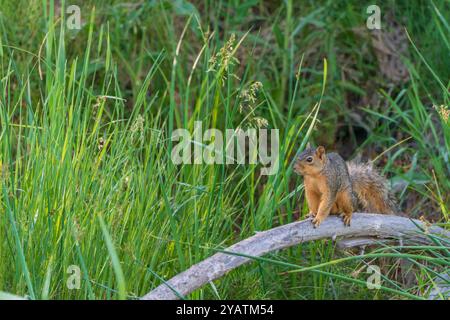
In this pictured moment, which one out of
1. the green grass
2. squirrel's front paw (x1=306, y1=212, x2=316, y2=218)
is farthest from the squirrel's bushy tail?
squirrel's front paw (x1=306, y1=212, x2=316, y2=218)

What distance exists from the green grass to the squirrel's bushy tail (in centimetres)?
24

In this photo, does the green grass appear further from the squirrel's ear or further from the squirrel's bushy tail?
the squirrel's bushy tail

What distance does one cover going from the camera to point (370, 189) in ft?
15.1

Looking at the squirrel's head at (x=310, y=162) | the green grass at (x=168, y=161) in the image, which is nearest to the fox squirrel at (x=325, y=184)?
the squirrel's head at (x=310, y=162)

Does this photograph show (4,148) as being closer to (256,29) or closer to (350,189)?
(350,189)

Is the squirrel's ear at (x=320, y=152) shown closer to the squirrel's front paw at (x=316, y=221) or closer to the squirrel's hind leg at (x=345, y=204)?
the squirrel's hind leg at (x=345, y=204)

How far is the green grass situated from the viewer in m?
3.76

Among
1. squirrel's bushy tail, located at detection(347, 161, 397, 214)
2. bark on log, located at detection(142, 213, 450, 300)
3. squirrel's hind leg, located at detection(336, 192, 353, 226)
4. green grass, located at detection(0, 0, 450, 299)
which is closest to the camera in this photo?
bark on log, located at detection(142, 213, 450, 300)

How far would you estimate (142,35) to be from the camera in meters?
6.44

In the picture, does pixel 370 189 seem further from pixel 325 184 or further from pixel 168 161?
pixel 168 161

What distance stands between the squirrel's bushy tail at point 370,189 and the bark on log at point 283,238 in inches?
15.9

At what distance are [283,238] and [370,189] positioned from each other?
2.86 feet

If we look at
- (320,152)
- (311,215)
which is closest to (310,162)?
(320,152)
